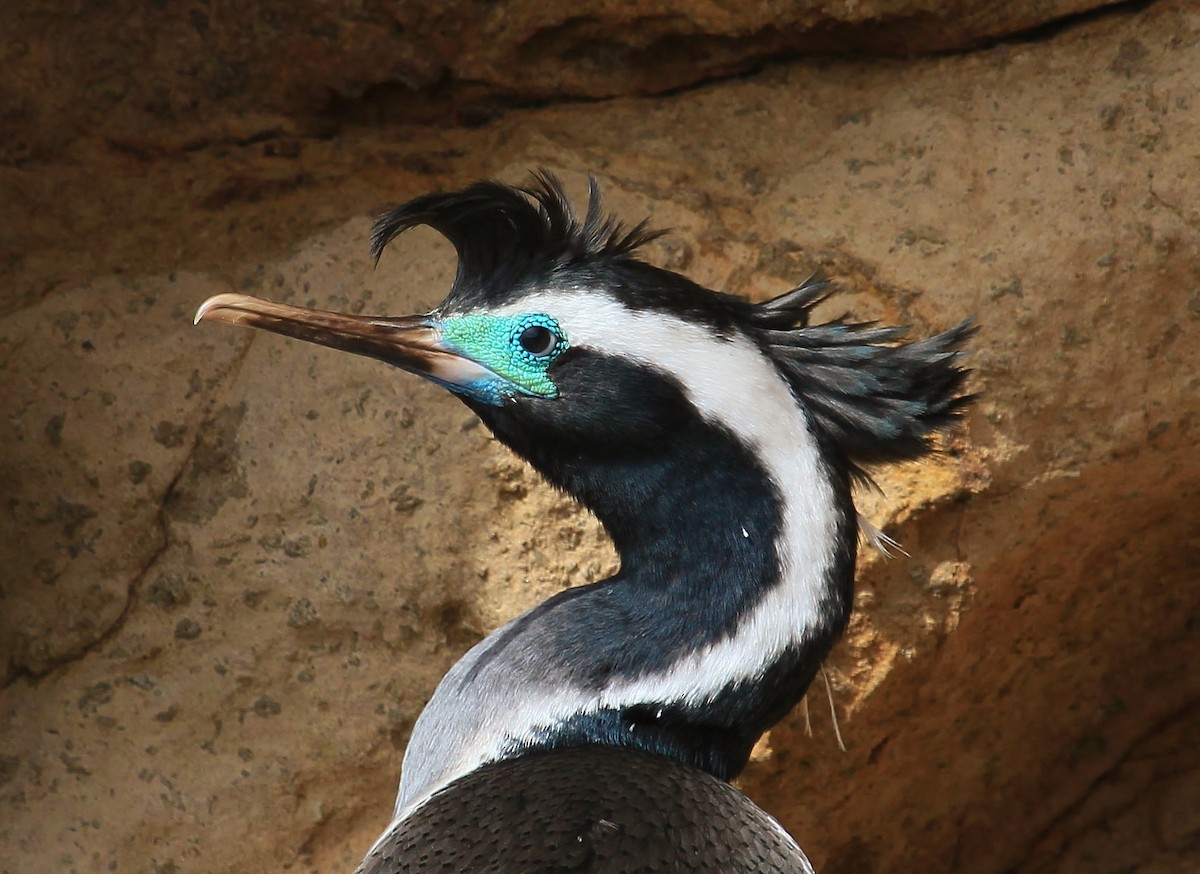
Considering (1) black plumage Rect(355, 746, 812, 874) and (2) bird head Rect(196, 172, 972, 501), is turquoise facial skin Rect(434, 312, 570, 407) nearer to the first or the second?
(2) bird head Rect(196, 172, 972, 501)

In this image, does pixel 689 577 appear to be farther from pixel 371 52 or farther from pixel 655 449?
pixel 371 52

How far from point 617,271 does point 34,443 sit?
4.65 ft

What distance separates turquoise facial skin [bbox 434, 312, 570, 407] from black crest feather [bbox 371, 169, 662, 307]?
34 mm

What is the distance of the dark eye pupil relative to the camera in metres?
1.76

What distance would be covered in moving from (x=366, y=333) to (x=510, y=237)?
0.22 meters

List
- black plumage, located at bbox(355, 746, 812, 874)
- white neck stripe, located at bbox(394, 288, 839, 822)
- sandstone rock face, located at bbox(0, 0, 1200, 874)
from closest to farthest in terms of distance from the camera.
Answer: black plumage, located at bbox(355, 746, 812, 874) < white neck stripe, located at bbox(394, 288, 839, 822) < sandstone rock face, located at bbox(0, 0, 1200, 874)

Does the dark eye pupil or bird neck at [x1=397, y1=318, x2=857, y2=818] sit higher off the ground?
the dark eye pupil

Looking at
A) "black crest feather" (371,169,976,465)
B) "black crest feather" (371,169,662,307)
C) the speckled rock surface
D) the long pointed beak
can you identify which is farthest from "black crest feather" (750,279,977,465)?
the speckled rock surface

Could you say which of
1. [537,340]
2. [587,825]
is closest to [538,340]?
[537,340]

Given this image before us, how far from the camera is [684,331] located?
175 centimetres

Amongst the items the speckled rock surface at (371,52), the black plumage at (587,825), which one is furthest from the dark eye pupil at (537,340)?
the speckled rock surface at (371,52)

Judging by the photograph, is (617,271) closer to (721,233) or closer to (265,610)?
(721,233)

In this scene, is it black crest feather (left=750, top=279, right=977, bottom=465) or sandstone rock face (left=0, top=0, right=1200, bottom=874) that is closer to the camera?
black crest feather (left=750, top=279, right=977, bottom=465)

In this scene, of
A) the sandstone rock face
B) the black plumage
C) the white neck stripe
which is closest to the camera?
the black plumage
